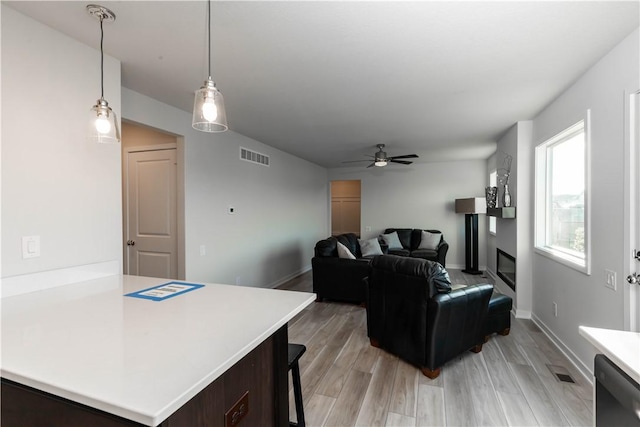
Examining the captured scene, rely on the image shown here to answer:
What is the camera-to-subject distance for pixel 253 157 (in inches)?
184

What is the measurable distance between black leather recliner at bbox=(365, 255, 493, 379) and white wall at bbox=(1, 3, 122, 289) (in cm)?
220

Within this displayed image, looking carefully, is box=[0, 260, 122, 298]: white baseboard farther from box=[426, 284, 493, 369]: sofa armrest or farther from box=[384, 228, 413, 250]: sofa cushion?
box=[384, 228, 413, 250]: sofa cushion

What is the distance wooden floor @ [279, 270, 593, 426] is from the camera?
6.39 ft

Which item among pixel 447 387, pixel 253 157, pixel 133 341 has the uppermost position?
pixel 253 157

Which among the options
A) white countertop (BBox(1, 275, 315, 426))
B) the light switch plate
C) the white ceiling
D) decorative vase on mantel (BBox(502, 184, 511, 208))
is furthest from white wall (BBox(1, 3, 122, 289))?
decorative vase on mantel (BBox(502, 184, 511, 208))

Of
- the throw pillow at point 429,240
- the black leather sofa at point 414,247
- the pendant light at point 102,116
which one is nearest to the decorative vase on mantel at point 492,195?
the black leather sofa at point 414,247

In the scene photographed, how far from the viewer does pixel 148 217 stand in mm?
3635

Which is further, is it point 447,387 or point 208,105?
point 447,387

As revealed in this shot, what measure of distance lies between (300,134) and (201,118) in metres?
2.97

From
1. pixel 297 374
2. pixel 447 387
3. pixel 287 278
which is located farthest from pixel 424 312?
pixel 287 278

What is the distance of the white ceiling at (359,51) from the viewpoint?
1642 mm

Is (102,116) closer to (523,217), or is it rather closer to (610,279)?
(610,279)

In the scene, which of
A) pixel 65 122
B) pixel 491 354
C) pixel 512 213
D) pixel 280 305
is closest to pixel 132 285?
pixel 280 305

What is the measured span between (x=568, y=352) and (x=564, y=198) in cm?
146
